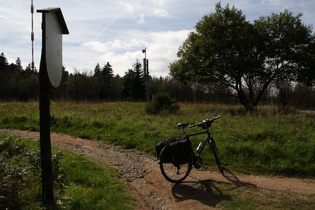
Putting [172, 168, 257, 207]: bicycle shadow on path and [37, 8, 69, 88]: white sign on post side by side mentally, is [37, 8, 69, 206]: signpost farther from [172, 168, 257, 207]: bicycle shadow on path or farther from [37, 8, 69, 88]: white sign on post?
[172, 168, 257, 207]: bicycle shadow on path

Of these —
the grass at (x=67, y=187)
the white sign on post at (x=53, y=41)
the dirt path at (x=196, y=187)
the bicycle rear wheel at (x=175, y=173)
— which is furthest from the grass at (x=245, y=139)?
the white sign on post at (x=53, y=41)

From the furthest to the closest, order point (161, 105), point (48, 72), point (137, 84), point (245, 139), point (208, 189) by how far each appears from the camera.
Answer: point (137, 84)
point (161, 105)
point (245, 139)
point (208, 189)
point (48, 72)

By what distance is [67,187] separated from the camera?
4.54 meters

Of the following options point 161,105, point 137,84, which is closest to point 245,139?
point 161,105

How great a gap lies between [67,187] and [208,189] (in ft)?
8.54

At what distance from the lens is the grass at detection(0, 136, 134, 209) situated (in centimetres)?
355

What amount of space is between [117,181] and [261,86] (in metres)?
17.8

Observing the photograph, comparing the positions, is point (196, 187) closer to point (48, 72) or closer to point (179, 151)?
point (179, 151)

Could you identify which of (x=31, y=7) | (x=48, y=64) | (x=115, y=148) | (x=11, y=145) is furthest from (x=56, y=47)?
(x=31, y=7)

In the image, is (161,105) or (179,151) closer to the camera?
(179,151)

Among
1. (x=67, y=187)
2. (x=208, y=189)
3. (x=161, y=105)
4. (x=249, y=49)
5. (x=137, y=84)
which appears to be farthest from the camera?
(x=137, y=84)

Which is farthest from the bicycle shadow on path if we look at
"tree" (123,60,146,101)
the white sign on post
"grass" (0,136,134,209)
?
"tree" (123,60,146,101)

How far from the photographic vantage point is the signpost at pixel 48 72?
10.8 feet

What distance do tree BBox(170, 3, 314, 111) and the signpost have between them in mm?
16014
